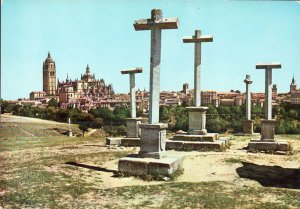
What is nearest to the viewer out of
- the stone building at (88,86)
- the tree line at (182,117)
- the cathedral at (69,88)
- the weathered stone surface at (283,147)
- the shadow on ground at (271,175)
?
the shadow on ground at (271,175)

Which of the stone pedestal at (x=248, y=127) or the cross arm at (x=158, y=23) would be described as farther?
the stone pedestal at (x=248, y=127)

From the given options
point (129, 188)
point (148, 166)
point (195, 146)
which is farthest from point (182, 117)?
point (129, 188)

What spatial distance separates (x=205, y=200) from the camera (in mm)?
6465

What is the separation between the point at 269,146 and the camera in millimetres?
13758

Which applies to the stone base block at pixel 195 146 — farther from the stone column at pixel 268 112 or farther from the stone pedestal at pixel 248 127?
the stone pedestal at pixel 248 127

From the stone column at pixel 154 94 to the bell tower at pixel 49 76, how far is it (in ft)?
447

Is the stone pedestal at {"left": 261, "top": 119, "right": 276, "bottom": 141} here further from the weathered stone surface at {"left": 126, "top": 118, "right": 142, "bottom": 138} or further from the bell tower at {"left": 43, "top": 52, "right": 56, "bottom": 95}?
the bell tower at {"left": 43, "top": 52, "right": 56, "bottom": 95}

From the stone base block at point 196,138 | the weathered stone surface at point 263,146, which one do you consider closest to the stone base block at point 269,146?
the weathered stone surface at point 263,146

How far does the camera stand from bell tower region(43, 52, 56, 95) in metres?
Result: 138

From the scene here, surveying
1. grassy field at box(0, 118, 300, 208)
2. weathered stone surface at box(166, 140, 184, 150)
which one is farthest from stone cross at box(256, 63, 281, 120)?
weathered stone surface at box(166, 140, 184, 150)

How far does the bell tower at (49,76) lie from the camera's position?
138 m

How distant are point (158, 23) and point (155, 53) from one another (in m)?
0.91

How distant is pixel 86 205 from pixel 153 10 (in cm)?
615

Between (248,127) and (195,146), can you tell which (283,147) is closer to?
(195,146)
